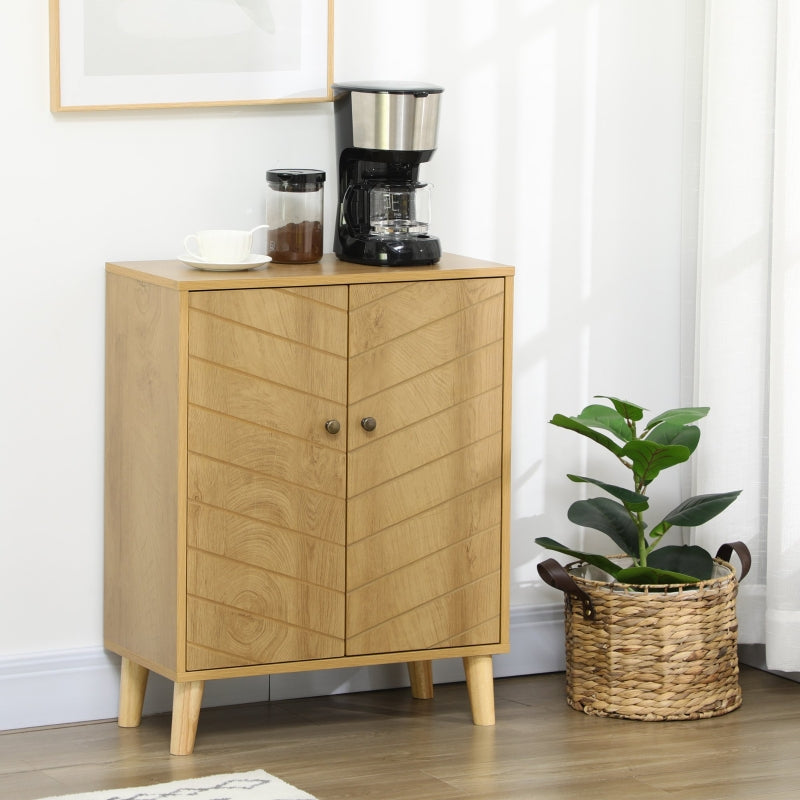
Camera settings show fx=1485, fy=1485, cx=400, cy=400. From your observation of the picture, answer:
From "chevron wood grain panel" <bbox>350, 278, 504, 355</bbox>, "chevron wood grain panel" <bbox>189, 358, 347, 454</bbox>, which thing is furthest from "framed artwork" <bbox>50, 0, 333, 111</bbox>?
"chevron wood grain panel" <bbox>189, 358, 347, 454</bbox>

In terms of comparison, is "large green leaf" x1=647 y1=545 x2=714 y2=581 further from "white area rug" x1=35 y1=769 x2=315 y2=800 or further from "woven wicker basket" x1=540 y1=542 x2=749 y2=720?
"white area rug" x1=35 y1=769 x2=315 y2=800

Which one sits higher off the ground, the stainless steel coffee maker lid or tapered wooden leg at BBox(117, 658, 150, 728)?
the stainless steel coffee maker lid

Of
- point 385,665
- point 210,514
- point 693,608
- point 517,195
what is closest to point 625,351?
point 517,195

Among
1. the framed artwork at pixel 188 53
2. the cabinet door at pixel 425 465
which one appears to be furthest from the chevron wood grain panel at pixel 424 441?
the framed artwork at pixel 188 53

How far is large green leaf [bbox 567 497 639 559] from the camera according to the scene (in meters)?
3.11

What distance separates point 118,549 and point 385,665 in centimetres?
68

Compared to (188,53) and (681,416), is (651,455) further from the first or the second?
(188,53)

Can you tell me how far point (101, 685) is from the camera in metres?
3.00

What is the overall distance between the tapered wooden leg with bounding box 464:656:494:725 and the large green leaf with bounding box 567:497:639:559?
359 millimetres

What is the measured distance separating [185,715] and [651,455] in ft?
3.41

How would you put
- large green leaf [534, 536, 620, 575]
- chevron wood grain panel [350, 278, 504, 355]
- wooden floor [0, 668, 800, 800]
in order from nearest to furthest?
wooden floor [0, 668, 800, 800], chevron wood grain panel [350, 278, 504, 355], large green leaf [534, 536, 620, 575]

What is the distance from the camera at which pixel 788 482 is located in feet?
10.3

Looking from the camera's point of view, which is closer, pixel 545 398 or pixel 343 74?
pixel 343 74

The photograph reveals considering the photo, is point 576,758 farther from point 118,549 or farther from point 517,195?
point 517,195
